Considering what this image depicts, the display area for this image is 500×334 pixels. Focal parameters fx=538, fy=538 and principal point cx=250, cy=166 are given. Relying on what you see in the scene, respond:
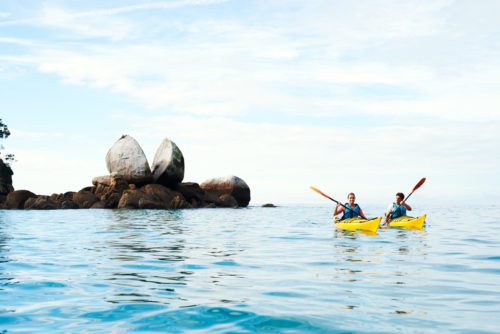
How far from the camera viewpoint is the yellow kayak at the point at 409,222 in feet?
60.0

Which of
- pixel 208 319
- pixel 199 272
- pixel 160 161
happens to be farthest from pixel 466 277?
pixel 160 161

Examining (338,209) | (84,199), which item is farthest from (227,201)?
(338,209)

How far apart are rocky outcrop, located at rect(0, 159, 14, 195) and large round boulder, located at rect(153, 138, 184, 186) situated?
483 inches

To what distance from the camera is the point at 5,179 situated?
4359 cm

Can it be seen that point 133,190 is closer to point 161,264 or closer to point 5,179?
point 5,179

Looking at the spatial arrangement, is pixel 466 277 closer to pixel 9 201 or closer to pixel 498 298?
pixel 498 298

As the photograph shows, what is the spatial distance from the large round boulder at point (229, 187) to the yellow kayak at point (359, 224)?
2562 cm

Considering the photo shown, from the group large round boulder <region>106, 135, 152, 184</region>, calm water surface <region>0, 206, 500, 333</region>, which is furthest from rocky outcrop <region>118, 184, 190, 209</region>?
calm water surface <region>0, 206, 500, 333</region>

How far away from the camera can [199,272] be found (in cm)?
894

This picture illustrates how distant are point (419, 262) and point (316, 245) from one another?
361cm

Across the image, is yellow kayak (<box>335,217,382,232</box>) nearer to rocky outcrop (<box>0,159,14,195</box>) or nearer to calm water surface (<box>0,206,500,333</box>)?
calm water surface (<box>0,206,500,333</box>)

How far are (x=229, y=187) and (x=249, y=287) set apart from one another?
36468 mm

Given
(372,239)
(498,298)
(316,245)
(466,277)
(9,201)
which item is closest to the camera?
(498,298)

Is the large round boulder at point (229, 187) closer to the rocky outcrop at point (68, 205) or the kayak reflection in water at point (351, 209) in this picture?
the rocky outcrop at point (68, 205)
